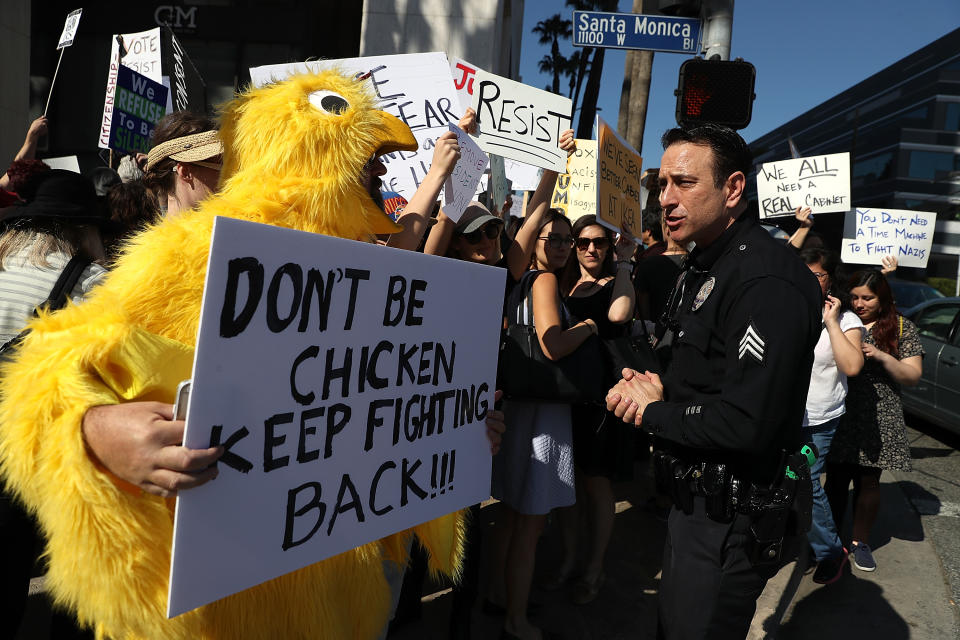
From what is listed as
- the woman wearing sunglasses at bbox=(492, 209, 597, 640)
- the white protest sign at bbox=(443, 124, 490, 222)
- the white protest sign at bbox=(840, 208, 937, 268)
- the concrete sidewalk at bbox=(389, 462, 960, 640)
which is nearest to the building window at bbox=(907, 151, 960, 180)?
the white protest sign at bbox=(840, 208, 937, 268)

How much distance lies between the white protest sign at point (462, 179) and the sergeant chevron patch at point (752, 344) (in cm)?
141

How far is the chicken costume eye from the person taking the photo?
5.32 feet

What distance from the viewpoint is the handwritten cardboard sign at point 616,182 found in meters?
3.85

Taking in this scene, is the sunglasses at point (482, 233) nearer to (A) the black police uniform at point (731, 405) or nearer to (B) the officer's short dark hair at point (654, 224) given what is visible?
(A) the black police uniform at point (731, 405)

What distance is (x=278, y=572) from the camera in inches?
54.8

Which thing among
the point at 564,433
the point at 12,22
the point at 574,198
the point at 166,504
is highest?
the point at 12,22

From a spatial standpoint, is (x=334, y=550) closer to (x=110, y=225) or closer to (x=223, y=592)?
(x=223, y=592)

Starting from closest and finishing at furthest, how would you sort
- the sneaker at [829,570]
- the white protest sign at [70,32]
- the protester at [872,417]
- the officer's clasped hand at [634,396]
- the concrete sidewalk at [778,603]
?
the officer's clasped hand at [634,396] < the concrete sidewalk at [778,603] < the sneaker at [829,570] < the protester at [872,417] < the white protest sign at [70,32]

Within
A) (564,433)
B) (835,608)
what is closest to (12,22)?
(564,433)

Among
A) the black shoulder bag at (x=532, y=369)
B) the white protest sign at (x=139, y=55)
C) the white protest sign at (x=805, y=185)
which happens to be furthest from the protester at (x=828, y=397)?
the white protest sign at (x=139, y=55)

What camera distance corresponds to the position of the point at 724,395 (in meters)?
1.91

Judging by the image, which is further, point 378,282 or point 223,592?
point 378,282

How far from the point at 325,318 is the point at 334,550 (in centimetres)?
52

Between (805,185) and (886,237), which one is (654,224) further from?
(886,237)
